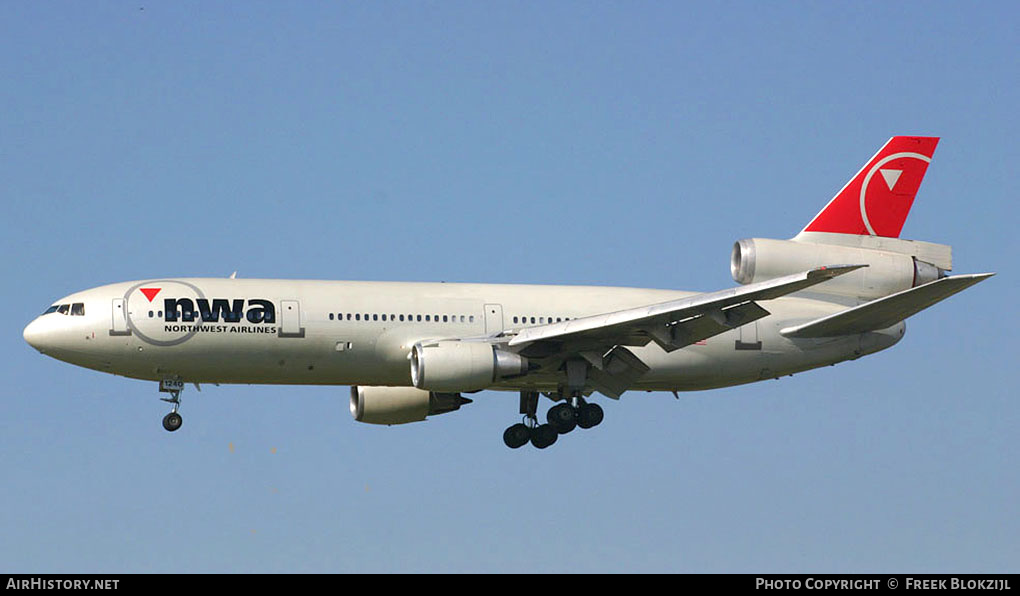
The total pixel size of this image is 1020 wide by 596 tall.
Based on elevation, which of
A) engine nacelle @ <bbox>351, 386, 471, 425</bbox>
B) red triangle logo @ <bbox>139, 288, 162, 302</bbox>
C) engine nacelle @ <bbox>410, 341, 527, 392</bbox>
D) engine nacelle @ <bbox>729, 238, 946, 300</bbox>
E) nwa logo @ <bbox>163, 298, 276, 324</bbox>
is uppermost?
engine nacelle @ <bbox>729, 238, 946, 300</bbox>

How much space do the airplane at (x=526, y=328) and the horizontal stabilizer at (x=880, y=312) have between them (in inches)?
2.8

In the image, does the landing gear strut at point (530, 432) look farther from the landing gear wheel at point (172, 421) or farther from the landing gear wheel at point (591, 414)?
the landing gear wheel at point (172, 421)

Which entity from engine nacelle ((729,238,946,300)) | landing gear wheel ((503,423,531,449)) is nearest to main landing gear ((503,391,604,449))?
landing gear wheel ((503,423,531,449))

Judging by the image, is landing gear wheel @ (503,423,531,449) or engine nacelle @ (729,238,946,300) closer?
engine nacelle @ (729,238,946,300)

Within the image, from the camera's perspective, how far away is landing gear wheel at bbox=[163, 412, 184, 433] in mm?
51625

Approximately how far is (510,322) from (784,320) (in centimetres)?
853

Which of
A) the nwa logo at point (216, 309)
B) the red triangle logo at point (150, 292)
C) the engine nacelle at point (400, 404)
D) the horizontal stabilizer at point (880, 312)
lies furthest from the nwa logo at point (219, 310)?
the horizontal stabilizer at point (880, 312)

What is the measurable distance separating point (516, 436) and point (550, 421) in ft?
5.55

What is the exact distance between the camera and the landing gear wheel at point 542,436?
5459cm

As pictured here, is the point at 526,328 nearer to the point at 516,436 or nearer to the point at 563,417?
the point at 563,417

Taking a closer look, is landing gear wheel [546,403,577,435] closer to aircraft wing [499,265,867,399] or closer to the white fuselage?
the white fuselage

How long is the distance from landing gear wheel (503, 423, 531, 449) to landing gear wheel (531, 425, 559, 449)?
0.19 m

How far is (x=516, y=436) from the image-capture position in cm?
5491
